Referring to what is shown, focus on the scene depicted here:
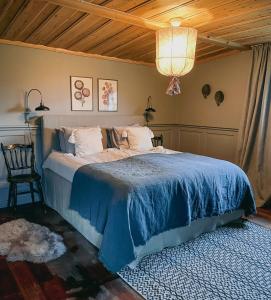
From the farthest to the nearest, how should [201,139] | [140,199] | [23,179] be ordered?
[201,139], [23,179], [140,199]

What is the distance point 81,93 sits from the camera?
Answer: 405 centimetres

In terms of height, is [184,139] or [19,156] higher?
[184,139]

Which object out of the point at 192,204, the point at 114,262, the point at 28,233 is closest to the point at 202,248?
the point at 192,204

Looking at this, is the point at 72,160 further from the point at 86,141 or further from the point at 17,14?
the point at 17,14

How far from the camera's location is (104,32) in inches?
123

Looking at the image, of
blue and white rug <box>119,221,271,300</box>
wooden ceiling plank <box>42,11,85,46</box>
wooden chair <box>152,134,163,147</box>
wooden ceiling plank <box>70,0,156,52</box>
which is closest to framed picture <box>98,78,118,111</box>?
wooden ceiling plank <box>70,0,156,52</box>

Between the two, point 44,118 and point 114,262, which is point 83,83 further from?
point 114,262

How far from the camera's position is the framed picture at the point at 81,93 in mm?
3969

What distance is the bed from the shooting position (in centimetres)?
210

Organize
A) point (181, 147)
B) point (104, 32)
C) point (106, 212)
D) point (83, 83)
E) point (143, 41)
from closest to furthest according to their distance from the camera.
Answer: point (106, 212) → point (104, 32) → point (143, 41) → point (83, 83) → point (181, 147)

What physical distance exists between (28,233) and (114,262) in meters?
1.23

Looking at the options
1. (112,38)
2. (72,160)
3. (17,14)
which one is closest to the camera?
(17,14)

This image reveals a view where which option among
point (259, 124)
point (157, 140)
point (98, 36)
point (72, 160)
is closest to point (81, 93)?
point (98, 36)

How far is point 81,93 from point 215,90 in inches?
89.3
